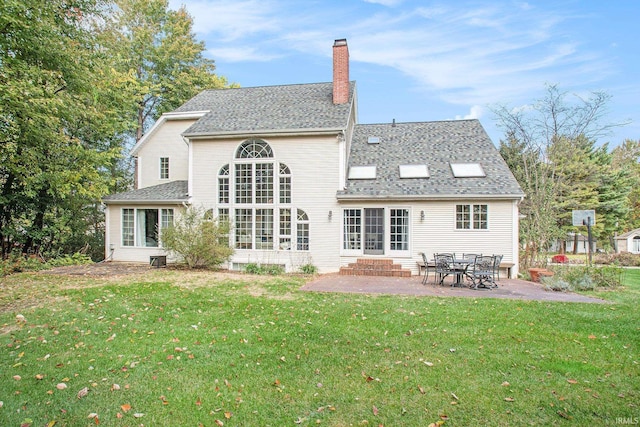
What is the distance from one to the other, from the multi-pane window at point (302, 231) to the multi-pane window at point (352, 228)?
150 centimetres

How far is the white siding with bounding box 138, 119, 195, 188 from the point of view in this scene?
1627 cm

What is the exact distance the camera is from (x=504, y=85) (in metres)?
15.5

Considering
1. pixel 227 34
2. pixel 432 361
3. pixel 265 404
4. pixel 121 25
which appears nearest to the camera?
pixel 265 404

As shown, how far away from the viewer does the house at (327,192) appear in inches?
484

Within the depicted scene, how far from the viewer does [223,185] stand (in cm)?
1381

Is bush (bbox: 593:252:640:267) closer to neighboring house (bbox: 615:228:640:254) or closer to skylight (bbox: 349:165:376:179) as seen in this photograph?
neighboring house (bbox: 615:228:640:254)

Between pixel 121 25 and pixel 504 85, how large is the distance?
23702 millimetres

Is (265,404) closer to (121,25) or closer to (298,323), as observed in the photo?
(298,323)

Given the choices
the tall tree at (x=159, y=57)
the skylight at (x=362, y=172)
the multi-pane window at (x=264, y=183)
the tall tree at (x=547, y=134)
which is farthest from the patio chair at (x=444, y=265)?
the tall tree at (x=159, y=57)

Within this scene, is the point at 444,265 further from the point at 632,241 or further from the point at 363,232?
the point at 632,241

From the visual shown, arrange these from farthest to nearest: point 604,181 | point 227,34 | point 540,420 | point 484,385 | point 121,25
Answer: point 604,181 → point 121,25 → point 227,34 → point 484,385 → point 540,420

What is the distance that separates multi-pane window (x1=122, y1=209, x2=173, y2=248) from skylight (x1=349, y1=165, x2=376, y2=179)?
28.1 feet

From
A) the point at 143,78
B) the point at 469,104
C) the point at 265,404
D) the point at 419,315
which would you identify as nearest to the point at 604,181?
the point at 469,104

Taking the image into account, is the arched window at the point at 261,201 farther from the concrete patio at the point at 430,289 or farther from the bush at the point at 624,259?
the bush at the point at 624,259
